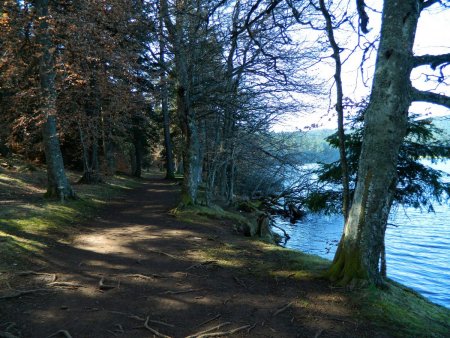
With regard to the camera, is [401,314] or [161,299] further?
[161,299]

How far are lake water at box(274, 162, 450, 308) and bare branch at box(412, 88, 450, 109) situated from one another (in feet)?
22.5

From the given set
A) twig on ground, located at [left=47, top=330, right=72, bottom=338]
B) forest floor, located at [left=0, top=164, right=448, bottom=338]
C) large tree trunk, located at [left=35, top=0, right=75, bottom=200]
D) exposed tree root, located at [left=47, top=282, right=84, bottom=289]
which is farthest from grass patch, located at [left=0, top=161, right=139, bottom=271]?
twig on ground, located at [left=47, top=330, right=72, bottom=338]

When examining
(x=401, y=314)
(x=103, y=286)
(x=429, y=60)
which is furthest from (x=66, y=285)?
(x=429, y=60)

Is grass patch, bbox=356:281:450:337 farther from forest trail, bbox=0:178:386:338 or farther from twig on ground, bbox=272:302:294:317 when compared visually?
twig on ground, bbox=272:302:294:317

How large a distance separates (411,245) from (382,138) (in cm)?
1235

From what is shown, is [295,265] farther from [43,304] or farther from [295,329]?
[43,304]

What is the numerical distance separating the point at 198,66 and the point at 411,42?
29.9 feet

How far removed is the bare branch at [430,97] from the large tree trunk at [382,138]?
137mm

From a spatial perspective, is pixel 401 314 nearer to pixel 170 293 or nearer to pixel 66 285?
pixel 170 293

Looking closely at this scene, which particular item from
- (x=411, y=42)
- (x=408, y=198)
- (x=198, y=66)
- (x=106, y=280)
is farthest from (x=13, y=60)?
(x=408, y=198)

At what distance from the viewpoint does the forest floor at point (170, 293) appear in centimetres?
408

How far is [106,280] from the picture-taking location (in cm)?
561

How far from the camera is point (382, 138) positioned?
480cm

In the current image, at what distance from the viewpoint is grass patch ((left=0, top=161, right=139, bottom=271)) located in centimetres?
642
